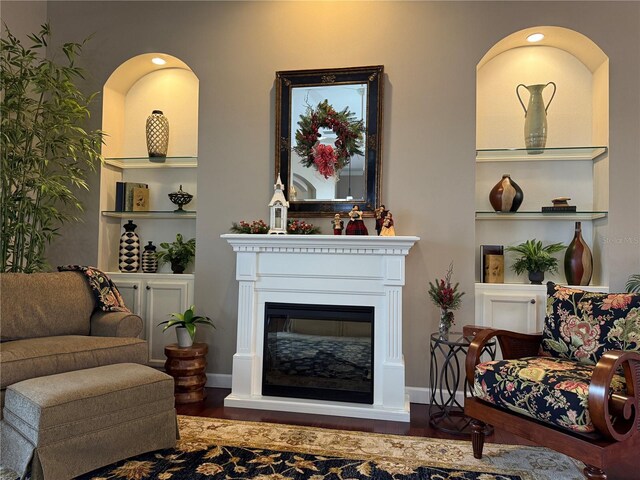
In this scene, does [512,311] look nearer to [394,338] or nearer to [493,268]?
[493,268]

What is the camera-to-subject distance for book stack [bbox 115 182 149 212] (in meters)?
3.77

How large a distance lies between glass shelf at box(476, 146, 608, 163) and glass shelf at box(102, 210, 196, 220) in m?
2.36

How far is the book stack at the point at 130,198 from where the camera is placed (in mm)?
3771

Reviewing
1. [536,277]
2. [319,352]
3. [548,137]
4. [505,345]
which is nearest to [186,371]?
[319,352]

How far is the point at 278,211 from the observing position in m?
3.22

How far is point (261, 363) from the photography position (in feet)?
10.2

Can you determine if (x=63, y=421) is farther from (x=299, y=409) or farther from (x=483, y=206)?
(x=483, y=206)

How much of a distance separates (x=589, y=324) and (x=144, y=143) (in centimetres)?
367

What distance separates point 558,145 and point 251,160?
2.35m

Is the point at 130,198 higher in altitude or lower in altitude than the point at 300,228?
higher

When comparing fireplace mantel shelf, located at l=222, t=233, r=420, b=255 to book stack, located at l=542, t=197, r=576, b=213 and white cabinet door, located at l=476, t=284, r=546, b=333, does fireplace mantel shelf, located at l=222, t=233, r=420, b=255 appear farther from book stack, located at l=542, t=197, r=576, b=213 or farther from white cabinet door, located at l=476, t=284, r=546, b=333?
book stack, located at l=542, t=197, r=576, b=213

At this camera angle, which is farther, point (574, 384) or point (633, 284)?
point (633, 284)

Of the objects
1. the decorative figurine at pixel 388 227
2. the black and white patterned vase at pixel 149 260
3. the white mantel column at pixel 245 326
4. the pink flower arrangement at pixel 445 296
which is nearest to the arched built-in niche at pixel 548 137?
→ the pink flower arrangement at pixel 445 296

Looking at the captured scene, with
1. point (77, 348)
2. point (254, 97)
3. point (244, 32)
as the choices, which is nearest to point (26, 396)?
point (77, 348)
